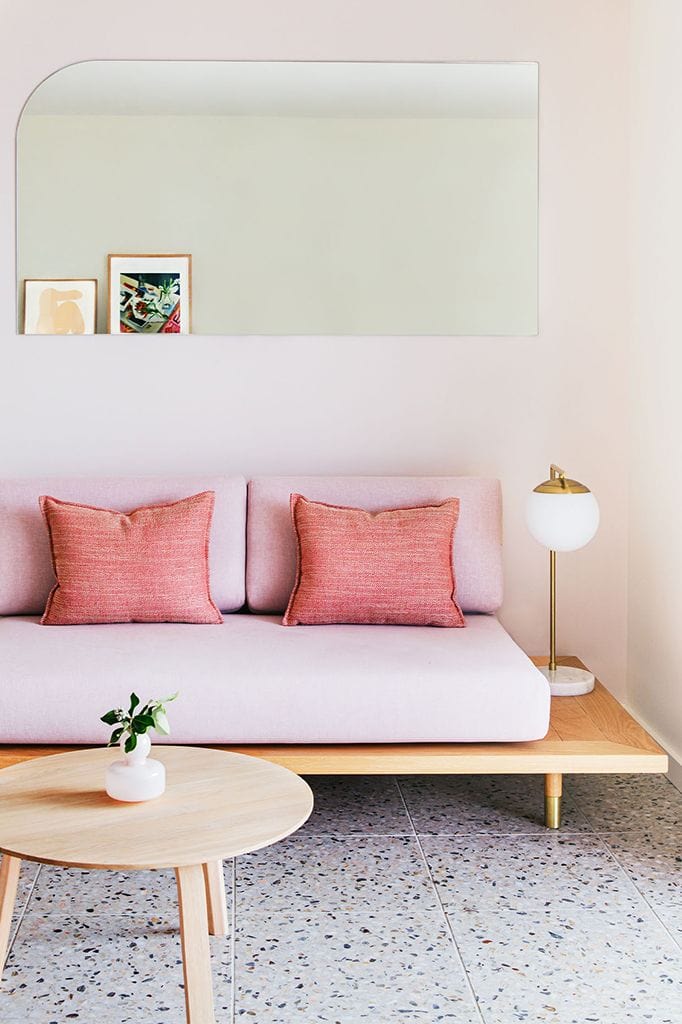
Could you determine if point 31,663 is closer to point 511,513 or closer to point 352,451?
point 352,451

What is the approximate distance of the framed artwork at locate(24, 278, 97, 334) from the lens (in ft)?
12.6

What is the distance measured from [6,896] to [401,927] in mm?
860

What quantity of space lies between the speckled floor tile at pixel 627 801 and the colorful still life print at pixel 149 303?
6.84 feet

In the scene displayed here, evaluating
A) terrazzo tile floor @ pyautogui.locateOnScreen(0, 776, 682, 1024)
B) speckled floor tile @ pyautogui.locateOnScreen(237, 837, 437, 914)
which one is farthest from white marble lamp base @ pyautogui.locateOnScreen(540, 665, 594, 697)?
speckled floor tile @ pyautogui.locateOnScreen(237, 837, 437, 914)

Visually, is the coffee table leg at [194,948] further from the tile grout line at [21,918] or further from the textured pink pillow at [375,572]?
the textured pink pillow at [375,572]

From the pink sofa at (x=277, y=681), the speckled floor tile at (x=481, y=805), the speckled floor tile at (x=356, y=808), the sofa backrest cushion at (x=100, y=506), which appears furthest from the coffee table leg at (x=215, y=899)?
the sofa backrest cushion at (x=100, y=506)

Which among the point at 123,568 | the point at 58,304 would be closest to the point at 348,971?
the point at 123,568

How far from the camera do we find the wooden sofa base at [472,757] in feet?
9.14

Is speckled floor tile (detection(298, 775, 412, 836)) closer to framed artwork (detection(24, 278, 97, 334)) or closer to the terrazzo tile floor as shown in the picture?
the terrazzo tile floor

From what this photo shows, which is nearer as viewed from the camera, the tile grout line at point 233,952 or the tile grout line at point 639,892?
the tile grout line at point 233,952

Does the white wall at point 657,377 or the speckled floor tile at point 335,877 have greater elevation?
the white wall at point 657,377

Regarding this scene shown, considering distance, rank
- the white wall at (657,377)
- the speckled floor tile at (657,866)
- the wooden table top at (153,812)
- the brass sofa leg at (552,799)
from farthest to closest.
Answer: the white wall at (657,377) < the brass sofa leg at (552,799) < the speckled floor tile at (657,866) < the wooden table top at (153,812)

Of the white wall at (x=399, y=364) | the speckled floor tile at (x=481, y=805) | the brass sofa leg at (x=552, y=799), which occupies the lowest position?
the speckled floor tile at (x=481, y=805)

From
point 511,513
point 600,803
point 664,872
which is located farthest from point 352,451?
point 664,872
